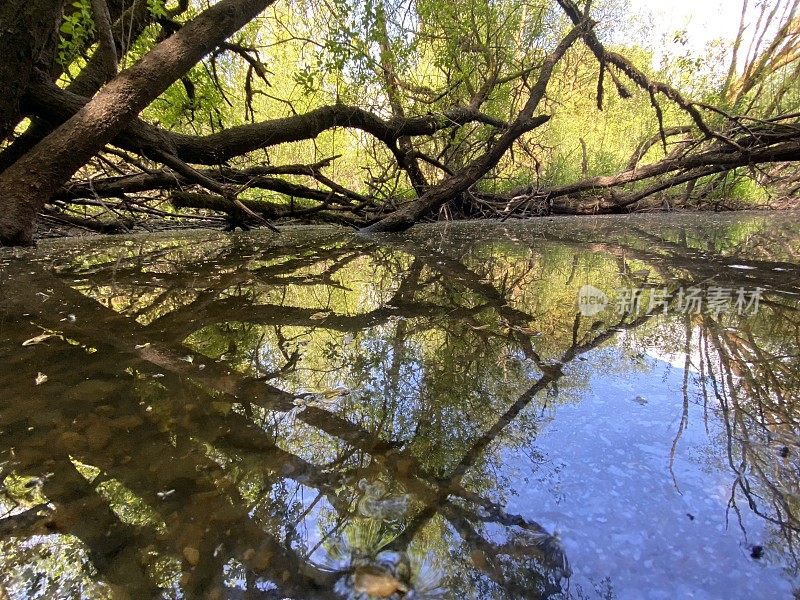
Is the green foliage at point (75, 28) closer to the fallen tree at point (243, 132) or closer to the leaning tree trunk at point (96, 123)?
the fallen tree at point (243, 132)

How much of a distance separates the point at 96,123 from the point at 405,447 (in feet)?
10.2

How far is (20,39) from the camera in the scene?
9.01 feet

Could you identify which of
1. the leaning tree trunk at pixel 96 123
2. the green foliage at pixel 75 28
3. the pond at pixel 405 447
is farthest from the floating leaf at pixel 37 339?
the green foliage at pixel 75 28

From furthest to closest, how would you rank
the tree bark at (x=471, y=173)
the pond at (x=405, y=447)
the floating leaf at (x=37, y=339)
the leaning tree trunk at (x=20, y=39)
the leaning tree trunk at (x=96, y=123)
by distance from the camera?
1. the tree bark at (x=471, y=173)
2. the leaning tree trunk at (x=96, y=123)
3. the leaning tree trunk at (x=20, y=39)
4. the floating leaf at (x=37, y=339)
5. the pond at (x=405, y=447)

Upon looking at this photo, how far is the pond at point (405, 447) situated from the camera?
79 centimetres

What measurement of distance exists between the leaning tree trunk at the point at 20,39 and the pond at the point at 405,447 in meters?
1.53

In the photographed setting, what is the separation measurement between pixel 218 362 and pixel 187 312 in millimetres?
736

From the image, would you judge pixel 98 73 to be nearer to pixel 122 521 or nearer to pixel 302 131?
pixel 302 131

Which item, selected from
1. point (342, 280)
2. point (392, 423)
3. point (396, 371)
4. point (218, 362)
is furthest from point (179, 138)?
point (392, 423)

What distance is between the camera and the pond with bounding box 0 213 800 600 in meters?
0.79

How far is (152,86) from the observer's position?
3.15 metres

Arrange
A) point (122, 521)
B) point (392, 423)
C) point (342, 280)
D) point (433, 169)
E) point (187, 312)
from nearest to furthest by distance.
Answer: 1. point (122, 521)
2. point (392, 423)
3. point (187, 312)
4. point (342, 280)
5. point (433, 169)

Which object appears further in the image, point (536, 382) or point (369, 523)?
point (536, 382)

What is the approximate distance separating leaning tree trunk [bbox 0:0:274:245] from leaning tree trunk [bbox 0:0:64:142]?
34 cm
